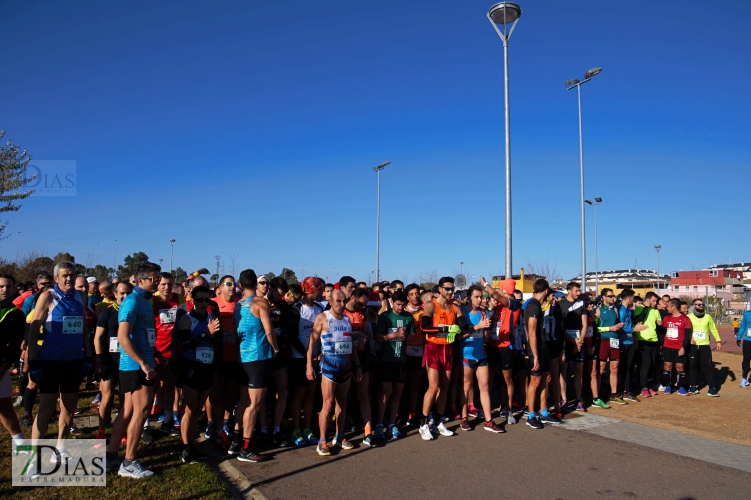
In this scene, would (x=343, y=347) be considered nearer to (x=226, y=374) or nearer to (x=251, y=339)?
(x=251, y=339)

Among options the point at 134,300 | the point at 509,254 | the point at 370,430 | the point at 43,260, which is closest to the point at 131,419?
the point at 134,300

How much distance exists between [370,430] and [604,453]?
3083 millimetres

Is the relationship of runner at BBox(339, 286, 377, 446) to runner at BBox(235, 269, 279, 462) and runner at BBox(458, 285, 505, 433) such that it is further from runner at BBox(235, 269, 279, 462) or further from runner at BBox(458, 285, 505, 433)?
runner at BBox(458, 285, 505, 433)

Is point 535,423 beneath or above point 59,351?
beneath

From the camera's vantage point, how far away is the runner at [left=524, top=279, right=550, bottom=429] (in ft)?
24.8

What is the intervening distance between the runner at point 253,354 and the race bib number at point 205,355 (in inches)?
13.8

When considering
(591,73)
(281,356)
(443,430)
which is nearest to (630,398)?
(443,430)

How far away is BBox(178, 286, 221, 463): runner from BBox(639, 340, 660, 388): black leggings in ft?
30.1

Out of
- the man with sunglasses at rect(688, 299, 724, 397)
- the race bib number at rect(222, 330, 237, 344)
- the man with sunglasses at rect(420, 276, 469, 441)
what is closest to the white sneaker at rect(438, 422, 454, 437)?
the man with sunglasses at rect(420, 276, 469, 441)

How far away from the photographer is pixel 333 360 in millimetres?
6148

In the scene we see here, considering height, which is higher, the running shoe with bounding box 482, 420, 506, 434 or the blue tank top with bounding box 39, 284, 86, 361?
the blue tank top with bounding box 39, 284, 86, 361

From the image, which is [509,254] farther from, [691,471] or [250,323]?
[250,323]

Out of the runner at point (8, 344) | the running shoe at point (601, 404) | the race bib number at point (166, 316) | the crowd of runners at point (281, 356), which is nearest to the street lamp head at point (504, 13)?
the crowd of runners at point (281, 356)

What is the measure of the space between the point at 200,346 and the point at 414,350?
3207mm
